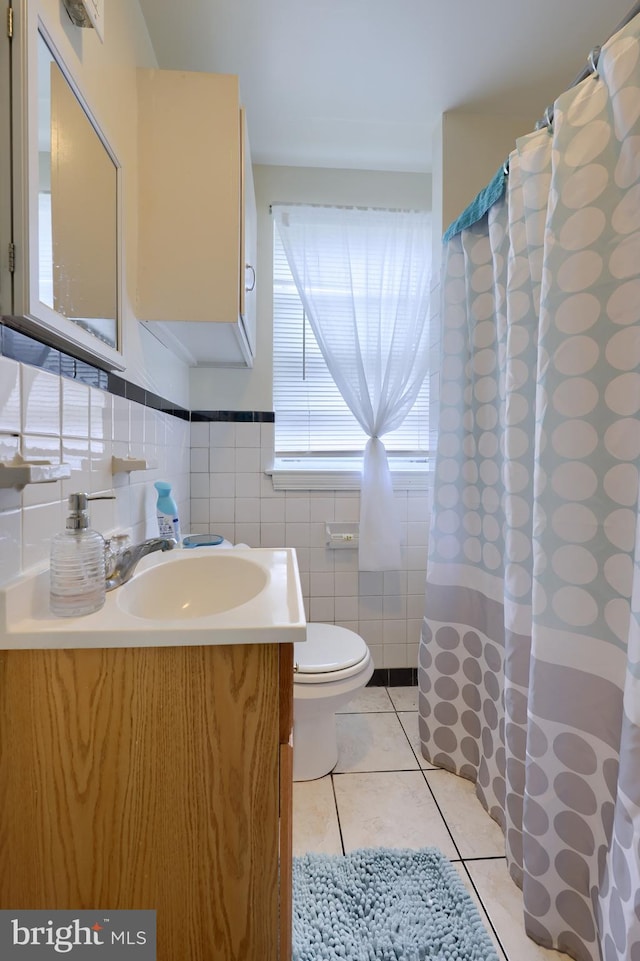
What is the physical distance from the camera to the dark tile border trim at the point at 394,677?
6.65 ft

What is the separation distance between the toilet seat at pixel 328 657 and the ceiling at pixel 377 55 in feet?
6.55

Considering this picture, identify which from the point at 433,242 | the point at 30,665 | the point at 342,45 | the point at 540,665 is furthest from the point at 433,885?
the point at 342,45

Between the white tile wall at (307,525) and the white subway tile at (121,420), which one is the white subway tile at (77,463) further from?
the white tile wall at (307,525)

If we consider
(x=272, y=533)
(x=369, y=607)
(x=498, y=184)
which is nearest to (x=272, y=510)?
(x=272, y=533)

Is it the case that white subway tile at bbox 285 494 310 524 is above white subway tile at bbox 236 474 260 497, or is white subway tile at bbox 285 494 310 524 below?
below

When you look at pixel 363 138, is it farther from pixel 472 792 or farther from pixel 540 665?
pixel 472 792

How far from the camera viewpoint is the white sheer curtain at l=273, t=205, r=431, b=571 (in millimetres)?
1909

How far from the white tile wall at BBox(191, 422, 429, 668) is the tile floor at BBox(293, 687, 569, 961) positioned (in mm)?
500

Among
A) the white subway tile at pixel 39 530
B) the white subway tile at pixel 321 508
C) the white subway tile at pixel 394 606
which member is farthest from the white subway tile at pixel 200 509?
the white subway tile at pixel 39 530

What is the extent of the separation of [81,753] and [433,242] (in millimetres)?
2089

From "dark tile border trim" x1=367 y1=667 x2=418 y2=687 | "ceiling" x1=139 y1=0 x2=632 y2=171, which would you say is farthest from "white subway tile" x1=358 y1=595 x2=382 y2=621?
"ceiling" x1=139 y1=0 x2=632 y2=171

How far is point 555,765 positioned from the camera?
3.05 ft

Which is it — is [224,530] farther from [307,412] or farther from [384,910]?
[384,910]

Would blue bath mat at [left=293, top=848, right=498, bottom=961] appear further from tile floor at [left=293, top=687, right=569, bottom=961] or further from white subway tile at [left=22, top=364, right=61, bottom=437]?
white subway tile at [left=22, top=364, right=61, bottom=437]
